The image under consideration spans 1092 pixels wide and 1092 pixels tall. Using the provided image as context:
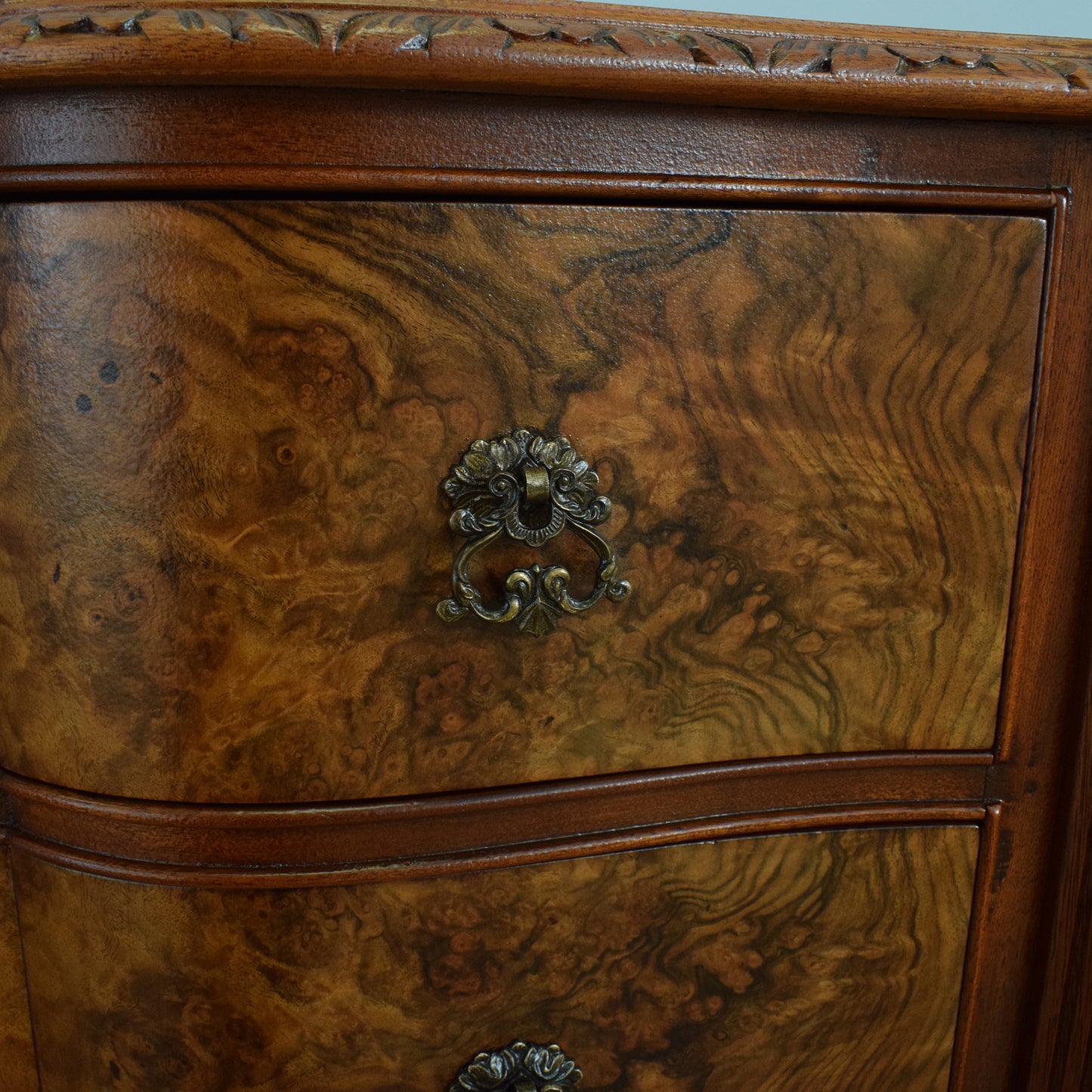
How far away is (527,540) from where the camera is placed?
451mm

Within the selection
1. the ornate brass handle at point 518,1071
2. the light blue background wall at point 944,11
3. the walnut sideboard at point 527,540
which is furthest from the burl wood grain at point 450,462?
the light blue background wall at point 944,11

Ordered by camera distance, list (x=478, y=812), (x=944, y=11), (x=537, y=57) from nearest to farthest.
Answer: (x=537, y=57), (x=478, y=812), (x=944, y=11)

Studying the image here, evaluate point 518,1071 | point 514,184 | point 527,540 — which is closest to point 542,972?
point 518,1071

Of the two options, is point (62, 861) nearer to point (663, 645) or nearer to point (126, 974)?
point (126, 974)

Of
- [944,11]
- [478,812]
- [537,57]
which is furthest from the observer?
[944,11]

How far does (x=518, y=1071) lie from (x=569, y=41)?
19.1 inches

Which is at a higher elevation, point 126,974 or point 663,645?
point 663,645

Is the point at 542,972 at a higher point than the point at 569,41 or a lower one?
lower

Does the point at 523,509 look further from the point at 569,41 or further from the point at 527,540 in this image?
the point at 569,41

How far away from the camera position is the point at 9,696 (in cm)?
48

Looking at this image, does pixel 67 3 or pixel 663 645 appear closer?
pixel 67 3

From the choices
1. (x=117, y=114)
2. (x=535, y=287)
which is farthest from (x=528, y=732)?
(x=117, y=114)

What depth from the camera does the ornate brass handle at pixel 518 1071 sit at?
51 cm

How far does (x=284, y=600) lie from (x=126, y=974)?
203 millimetres
